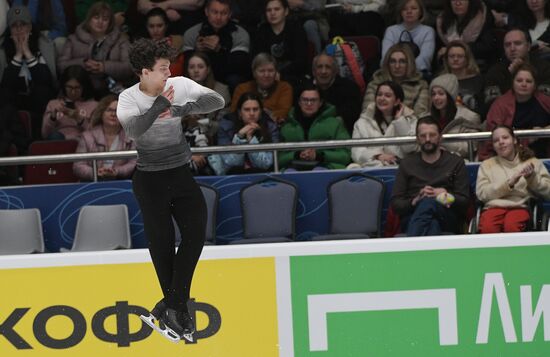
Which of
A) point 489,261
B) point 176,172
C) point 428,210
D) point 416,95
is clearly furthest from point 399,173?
point 176,172

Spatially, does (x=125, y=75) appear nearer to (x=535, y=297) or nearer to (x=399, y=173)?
(x=399, y=173)

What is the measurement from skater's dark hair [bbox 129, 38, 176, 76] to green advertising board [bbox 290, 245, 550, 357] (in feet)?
6.05

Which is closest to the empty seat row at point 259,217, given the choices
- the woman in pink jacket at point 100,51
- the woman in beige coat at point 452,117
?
the woman in beige coat at point 452,117

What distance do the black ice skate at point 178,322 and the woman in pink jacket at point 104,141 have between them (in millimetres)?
3542

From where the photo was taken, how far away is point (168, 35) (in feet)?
39.6

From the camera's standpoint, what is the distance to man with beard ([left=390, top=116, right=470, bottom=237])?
952cm

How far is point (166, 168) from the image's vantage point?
6949 mm

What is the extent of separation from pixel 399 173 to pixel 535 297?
1.97 metres

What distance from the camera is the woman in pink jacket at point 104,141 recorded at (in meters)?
10.6

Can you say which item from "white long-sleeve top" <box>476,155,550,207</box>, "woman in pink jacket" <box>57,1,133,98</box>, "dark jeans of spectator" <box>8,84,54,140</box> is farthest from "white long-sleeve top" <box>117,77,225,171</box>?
"dark jeans of spectator" <box>8,84,54,140</box>

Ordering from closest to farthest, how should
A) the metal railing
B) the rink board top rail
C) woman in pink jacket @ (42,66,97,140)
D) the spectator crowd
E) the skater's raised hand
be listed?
the skater's raised hand, the rink board top rail, the metal railing, the spectator crowd, woman in pink jacket @ (42,66,97,140)

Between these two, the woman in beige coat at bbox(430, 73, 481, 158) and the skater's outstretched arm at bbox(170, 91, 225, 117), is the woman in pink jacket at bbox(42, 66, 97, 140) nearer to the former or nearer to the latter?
the woman in beige coat at bbox(430, 73, 481, 158)

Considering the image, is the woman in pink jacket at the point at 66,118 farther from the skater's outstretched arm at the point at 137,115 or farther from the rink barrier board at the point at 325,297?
the skater's outstretched arm at the point at 137,115

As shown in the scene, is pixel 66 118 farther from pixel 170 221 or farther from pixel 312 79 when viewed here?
pixel 170 221
